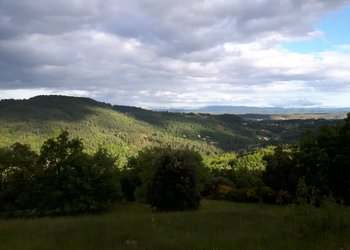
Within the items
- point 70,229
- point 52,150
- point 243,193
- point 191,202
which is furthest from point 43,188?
point 70,229

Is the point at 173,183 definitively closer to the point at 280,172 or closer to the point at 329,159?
the point at 329,159

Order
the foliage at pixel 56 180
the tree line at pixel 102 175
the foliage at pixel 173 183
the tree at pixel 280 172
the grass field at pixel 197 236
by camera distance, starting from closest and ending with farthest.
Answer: the grass field at pixel 197 236 → the foliage at pixel 173 183 → the tree line at pixel 102 175 → the foliage at pixel 56 180 → the tree at pixel 280 172

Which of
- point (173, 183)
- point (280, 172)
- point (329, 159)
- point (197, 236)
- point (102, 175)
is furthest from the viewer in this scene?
point (280, 172)

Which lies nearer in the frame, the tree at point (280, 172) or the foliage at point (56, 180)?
the foliage at point (56, 180)

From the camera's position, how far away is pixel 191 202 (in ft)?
116

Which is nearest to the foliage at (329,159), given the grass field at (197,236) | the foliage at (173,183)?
the foliage at (173,183)

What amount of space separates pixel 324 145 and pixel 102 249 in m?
33.9

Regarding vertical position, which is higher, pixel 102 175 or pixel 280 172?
pixel 102 175

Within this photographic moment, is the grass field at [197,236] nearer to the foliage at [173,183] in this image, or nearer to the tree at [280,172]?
the foliage at [173,183]

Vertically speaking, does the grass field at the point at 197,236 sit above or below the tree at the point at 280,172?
above

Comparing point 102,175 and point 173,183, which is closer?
point 173,183

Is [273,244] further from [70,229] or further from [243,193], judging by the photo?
[243,193]

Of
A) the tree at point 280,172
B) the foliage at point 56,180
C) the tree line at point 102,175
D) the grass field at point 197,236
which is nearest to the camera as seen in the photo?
the grass field at point 197,236

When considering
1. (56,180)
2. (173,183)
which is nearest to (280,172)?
(173,183)
